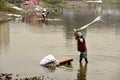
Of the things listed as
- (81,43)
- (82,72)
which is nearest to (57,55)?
(81,43)

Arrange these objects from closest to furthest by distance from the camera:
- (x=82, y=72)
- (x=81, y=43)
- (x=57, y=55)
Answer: (x=82, y=72), (x=81, y=43), (x=57, y=55)

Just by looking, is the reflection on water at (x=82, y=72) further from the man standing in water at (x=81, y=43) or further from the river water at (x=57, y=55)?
the man standing in water at (x=81, y=43)

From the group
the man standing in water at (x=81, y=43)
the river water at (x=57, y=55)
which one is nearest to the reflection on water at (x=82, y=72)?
the river water at (x=57, y=55)

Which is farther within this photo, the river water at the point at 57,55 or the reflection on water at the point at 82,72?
the river water at the point at 57,55

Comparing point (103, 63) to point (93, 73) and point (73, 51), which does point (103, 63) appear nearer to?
point (93, 73)

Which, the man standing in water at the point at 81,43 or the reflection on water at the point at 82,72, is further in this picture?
the man standing in water at the point at 81,43

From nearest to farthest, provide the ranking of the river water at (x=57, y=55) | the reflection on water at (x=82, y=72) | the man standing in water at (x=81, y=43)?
the reflection on water at (x=82, y=72), the river water at (x=57, y=55), the man standing in water at (x=81, y=43)

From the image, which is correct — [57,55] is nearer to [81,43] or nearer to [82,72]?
[81,43]

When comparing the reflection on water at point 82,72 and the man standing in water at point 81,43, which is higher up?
the man standing in water at point 81,43

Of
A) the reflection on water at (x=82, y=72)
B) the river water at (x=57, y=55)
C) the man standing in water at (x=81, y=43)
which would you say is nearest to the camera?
the reflection on water at (x=82, y=72)

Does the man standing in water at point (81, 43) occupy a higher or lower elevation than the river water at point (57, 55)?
higher

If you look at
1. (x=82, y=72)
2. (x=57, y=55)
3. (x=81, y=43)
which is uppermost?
(x=81, y=43)

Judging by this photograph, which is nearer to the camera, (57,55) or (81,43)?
(81,43)

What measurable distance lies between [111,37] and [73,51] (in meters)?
8.74
